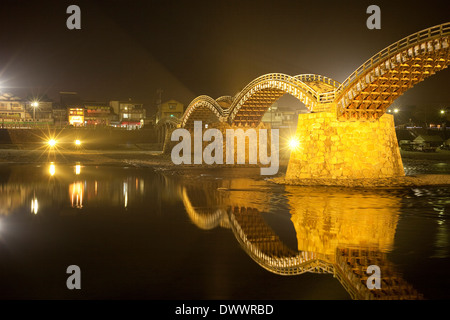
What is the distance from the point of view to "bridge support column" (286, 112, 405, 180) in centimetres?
3064

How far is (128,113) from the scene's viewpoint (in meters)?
115

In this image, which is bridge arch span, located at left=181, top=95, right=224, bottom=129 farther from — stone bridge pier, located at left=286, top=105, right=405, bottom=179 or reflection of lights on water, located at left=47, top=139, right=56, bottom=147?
stone bridge pier, located at left=286, top=105, right=405, bottom=179

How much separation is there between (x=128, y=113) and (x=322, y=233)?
103 metres

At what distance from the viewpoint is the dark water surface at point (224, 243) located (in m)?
10.7

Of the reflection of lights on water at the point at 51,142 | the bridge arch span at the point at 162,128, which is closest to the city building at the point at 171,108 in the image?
the bridge arch span at the point at 162,128

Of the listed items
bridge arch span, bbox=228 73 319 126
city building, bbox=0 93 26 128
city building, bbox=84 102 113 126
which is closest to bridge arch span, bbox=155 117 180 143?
city building, bbox=84 102 113 126

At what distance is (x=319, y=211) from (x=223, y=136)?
34.6m

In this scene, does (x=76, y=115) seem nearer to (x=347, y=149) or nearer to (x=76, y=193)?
(x=76, y=193)

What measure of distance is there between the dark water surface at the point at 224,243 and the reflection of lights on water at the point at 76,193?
0.08 m

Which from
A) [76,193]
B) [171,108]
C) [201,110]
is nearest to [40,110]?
[171,108]

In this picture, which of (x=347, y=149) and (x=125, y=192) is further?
(x=347, y=149)

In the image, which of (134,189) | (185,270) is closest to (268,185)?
(134,189)

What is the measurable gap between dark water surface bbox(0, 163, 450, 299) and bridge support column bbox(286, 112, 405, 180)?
3.35m

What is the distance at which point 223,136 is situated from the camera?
180 feet
